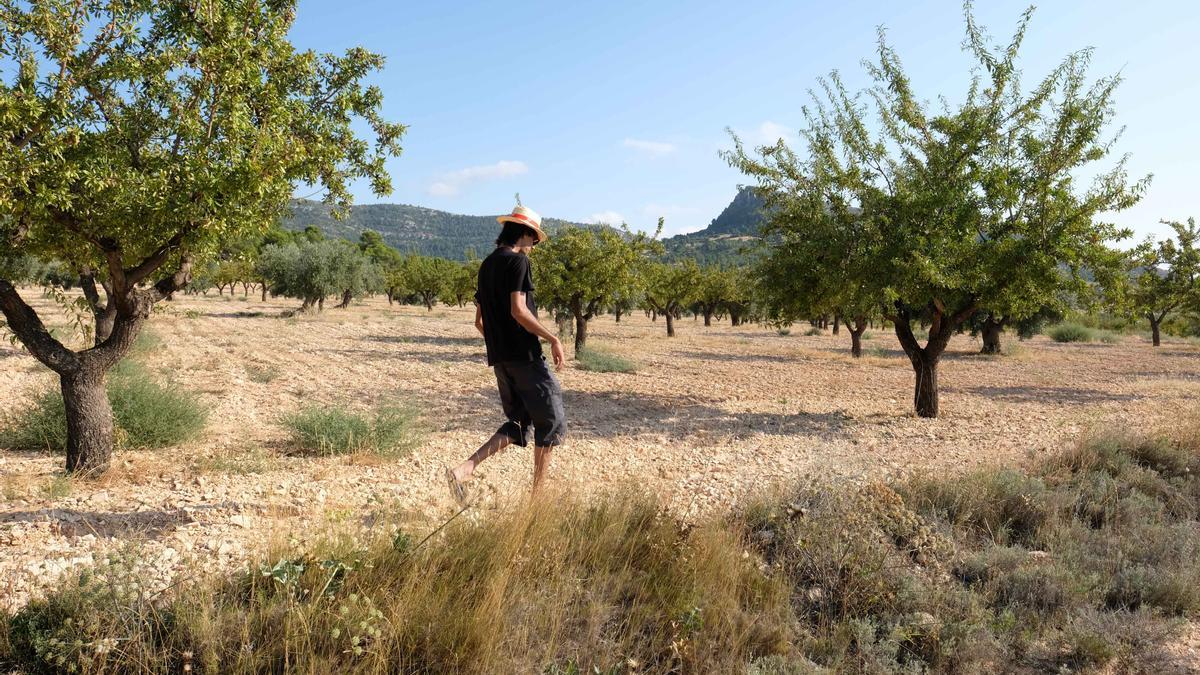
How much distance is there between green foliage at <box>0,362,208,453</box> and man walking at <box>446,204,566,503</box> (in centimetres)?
423

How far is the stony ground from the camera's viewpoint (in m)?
4.15

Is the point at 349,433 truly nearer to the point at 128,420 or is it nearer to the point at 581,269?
the point at 128,420

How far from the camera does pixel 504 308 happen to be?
4609mm

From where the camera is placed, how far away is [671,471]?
6.93 m

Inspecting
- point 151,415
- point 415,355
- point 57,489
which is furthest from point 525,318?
point 415,355

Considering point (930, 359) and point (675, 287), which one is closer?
point (930, 359)

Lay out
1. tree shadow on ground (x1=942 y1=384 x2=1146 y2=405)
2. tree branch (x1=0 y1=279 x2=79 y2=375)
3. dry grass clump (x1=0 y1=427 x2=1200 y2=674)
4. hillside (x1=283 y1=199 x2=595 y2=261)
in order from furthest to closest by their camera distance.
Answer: hillside (x1=283 y1=199 x2=595 y2=261)
tree shadow on ground (x1=942 y1=384 x2=1146 y2=405)
tree branch (x1=0 y1=279 x2=79 y2=375)
dry grass clump (x1=0 y1=427 x2=1200 y2=674)

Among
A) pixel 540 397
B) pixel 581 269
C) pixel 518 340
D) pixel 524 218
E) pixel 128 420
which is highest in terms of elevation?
pixel 581 269

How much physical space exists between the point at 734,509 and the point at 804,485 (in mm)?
629

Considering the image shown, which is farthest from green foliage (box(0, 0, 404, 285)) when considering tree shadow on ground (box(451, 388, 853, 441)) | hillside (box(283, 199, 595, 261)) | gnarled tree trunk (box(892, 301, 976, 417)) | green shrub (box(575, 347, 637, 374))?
hillside (box(283, 199, 595, 261))

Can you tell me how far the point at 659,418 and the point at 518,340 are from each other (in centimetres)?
625

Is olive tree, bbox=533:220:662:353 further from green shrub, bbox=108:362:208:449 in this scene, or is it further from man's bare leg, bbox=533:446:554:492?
man's bare leg, bbox=533:446:554:492

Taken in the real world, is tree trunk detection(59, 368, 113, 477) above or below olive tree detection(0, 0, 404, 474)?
below

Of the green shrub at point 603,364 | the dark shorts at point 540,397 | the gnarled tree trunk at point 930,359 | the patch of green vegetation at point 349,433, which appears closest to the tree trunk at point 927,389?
the gnarled tree trunk at point 930,359
